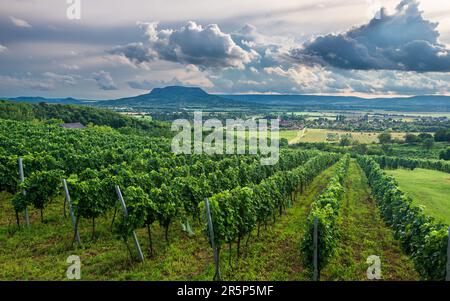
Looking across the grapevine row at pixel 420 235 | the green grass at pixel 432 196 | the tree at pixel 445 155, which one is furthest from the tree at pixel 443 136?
the grapevine row at pixel 420 235

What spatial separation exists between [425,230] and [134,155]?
69.3 feet

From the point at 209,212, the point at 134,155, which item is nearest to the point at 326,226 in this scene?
the point at 209,212

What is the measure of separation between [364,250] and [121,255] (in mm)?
11097

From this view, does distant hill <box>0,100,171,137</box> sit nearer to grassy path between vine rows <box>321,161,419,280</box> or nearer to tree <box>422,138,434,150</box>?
grassy path between vine rows <box>321,161,419,280</box>

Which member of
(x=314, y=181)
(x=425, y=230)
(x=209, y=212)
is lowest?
(x=314, y=181)

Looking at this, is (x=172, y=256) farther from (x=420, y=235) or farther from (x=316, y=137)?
(x=316, y=137)

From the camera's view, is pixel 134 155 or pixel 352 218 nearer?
pixel 352 218

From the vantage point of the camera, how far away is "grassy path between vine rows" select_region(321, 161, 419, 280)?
12.8 m

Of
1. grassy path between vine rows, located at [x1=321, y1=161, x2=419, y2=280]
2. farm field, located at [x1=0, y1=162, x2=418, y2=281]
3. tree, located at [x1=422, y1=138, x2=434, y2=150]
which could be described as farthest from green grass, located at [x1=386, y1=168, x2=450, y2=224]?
tree, located at [x1=422, y1=138, x2=434, y2=150]

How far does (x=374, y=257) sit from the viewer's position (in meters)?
14.4
